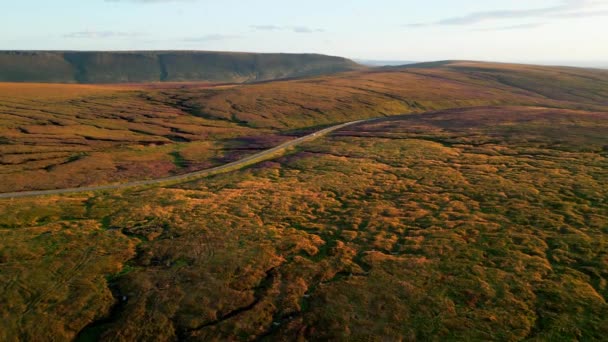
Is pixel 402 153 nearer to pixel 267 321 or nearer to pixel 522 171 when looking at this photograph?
pixel 522 171

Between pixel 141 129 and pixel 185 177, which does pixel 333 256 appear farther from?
pixel 141 129

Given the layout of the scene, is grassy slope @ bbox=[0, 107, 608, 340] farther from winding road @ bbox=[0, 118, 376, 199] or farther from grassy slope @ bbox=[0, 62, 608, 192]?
grassy slope @ bbox=[0, 62, 608, 192]

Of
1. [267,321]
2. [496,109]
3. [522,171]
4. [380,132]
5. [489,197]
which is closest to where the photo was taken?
[267,321]

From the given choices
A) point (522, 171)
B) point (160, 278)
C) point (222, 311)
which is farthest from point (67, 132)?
point (522, 171)

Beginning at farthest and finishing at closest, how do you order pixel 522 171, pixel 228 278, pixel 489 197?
pixel 522 171 < pixel 489 197 < pixel 228 278

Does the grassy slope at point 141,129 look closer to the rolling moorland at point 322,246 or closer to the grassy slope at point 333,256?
the rolling moorland at point 322,246

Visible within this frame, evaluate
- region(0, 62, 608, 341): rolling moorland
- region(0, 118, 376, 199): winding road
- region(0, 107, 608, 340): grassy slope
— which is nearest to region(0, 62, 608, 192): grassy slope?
region(0, 62, 608, 341): rolling moorland

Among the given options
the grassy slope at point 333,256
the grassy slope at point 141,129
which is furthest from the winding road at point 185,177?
the grassy slope at point 333,256
